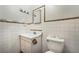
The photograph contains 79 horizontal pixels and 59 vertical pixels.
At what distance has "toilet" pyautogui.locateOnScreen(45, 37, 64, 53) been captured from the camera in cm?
162

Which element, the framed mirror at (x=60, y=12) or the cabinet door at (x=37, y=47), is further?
the cabinet door at (x=37, y=47)

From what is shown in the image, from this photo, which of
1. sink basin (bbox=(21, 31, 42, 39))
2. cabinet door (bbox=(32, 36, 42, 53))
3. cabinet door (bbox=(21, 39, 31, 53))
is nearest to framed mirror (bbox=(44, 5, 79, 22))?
sink basin (bbox=(21, 31, 42, 39))

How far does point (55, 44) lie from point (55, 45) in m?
0.02

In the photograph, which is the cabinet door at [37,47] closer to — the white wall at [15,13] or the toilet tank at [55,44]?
the toilet tank at [55,44]

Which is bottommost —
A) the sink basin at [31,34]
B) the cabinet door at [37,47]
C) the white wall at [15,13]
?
the cabinet door at [37,47]

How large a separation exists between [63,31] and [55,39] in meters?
0.20

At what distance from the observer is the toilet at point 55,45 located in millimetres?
1615

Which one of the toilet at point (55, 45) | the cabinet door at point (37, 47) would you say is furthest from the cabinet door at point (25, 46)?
the toilet at point (55, 45)

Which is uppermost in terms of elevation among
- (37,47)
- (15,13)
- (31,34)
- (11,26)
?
(15,13)

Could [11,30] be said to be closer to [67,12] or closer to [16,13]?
[16,13]

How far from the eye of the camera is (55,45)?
1.64 metres

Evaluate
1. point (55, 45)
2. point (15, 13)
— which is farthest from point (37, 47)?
point (15, 13)

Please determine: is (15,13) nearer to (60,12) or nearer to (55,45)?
(60,12)

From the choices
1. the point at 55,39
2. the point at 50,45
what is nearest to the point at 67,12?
the point at 55,39
